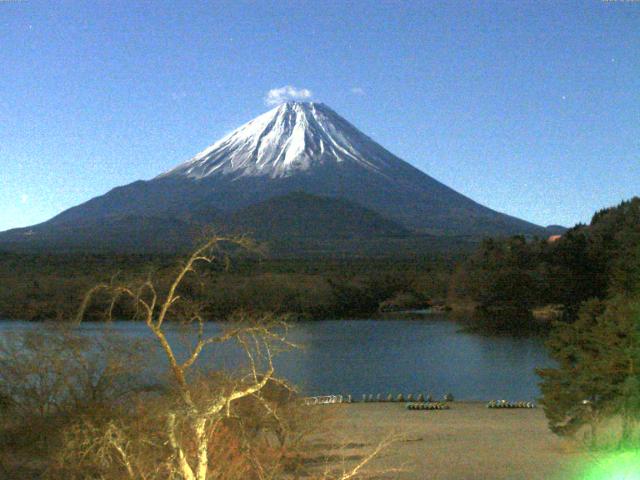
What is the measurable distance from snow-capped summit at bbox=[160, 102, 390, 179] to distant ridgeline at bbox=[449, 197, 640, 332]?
55.1 m

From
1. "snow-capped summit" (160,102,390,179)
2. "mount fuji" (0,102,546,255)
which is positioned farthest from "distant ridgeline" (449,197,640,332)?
"snow-capped summit" (160,102,390,179)

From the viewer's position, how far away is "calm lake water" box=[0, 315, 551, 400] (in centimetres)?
1745

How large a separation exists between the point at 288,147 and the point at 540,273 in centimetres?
6278

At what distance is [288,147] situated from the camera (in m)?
94.9

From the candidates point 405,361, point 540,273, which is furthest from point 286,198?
point 405,361

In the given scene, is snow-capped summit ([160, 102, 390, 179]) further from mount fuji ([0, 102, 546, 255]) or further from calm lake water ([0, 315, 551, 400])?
calm lake water ([0, 315, 551, 400])

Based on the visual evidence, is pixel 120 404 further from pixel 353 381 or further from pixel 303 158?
pixel 303 158

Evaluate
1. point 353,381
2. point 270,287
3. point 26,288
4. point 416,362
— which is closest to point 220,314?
point 270,287

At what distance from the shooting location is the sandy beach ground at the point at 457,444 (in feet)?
27.0

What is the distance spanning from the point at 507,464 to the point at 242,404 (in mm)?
2792

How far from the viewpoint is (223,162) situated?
3718 inches

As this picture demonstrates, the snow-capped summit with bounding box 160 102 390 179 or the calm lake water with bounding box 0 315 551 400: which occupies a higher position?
the snow-capped summit with bounding box 160 102 390 179

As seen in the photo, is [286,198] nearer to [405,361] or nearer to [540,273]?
[540,273]

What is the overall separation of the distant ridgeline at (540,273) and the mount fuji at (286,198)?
2900 centimetres
